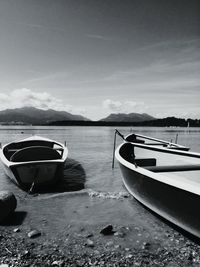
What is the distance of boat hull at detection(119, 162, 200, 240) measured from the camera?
493 cm

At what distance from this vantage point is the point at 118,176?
1326 cm

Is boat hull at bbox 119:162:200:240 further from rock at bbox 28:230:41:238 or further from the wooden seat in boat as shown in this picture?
the wooden seat in boat

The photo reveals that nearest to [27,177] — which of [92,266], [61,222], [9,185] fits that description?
[9,185]

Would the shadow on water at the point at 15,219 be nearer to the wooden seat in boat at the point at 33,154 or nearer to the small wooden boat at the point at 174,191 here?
the wooden seat in boat at the point at 33,154

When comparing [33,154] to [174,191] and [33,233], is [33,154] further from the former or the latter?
[174,191]

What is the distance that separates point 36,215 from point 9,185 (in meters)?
4.30

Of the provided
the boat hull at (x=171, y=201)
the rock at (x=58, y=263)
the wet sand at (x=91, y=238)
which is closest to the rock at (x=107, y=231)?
the wet sand at (x=91, y=238)

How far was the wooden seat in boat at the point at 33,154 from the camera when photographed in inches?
403

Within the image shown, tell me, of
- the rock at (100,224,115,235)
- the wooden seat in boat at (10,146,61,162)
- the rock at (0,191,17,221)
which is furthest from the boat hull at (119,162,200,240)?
the wooden seat in boat at (10,146,61,162)

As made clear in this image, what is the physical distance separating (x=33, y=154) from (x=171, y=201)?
6.83 metres

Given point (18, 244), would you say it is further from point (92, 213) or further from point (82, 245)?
point (92, 213)

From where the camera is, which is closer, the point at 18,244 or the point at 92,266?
the point at 92,266

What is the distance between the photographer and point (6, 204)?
6805 mm

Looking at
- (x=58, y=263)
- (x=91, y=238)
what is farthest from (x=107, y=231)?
(x=58, y=263)
